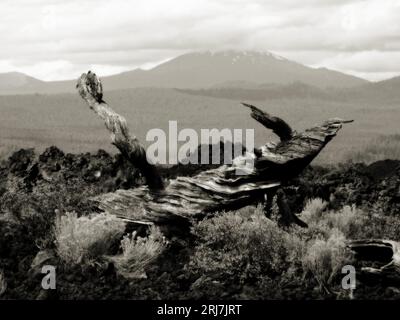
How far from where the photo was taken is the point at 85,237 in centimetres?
1070

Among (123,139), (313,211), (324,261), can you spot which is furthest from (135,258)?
(313,211)

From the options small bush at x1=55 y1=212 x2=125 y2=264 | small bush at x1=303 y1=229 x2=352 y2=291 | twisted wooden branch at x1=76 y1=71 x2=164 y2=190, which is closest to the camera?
small bush at x1=303 y1=229 x2=352 y2=291

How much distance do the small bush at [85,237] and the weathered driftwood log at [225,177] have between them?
741mm

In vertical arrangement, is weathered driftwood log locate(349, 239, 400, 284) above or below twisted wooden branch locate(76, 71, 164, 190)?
below

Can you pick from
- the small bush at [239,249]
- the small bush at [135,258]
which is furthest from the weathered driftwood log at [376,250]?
the small bush at [135,258]

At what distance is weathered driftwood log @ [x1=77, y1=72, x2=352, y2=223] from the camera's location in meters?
11.8

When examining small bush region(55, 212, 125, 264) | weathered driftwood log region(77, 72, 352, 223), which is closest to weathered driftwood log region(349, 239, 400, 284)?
weathered driftwood log region(77, 72, 352, 223)

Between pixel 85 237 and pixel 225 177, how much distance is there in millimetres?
2461

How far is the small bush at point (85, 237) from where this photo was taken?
10.5 meters

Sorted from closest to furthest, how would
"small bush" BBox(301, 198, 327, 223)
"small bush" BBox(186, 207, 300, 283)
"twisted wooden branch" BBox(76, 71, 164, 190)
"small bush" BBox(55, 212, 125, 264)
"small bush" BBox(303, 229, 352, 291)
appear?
"small bush" BBox(303, 229, 352, 291), "small bush" BBox(186, 207, 300, 283), "small bush" BBox(55, 212, 125, 264), "twisted wooden branch" BBox(76, 71, 164, 190), "small bush" BBox(301, 198, 327, 223)

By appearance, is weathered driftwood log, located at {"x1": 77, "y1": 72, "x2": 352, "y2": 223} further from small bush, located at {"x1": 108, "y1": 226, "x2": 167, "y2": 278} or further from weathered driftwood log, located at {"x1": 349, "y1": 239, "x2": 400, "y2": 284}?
weathered driftwood log, located at {"x1": 349, "y1": 239, "x2": 400, "y2": 284}

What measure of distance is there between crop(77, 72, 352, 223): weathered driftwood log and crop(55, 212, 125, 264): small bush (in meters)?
0.74
